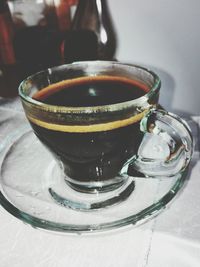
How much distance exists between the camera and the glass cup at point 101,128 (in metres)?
0.31

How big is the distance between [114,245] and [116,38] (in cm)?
73

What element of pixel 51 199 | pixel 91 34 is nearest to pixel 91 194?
pixel 51 199

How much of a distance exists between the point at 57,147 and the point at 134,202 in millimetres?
96

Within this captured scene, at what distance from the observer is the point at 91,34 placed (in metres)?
0.74

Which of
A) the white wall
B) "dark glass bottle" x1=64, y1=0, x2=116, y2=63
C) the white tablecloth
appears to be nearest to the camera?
the white tablecloth

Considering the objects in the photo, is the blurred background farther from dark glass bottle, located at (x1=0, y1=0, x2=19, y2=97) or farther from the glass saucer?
the glass saucer

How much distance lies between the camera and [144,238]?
12.3 inches

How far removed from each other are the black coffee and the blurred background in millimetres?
312

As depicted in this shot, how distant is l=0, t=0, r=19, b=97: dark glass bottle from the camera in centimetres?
78

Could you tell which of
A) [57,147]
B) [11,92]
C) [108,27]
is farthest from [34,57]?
[57,147]

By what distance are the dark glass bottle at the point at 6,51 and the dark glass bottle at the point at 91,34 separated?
15cm

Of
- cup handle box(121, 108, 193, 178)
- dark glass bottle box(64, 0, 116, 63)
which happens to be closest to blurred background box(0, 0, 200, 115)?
dark glass bottle box(64, 0, 116, 63)

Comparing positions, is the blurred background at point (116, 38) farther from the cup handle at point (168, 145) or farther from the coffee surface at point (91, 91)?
the cup handle at point (168, 145)

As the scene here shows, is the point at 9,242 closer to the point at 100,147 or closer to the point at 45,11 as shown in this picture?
the point at 100,147
